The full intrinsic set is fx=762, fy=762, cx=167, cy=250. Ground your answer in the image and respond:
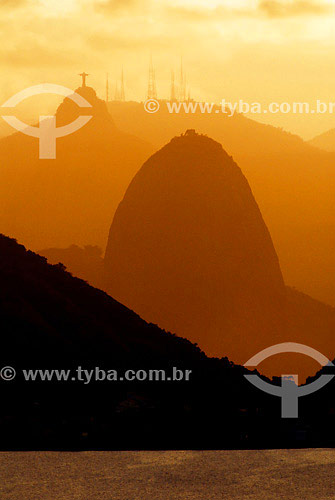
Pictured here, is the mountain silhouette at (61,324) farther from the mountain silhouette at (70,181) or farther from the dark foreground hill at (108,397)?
the mountain silhouette at (70,181)

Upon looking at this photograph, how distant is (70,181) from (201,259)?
55491 mm

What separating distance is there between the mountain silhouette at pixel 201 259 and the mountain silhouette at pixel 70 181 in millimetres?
30225

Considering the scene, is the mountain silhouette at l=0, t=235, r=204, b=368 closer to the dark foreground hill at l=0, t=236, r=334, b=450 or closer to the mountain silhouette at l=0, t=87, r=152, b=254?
the dark foreground hill at l=0, t=236, r=334, b=450

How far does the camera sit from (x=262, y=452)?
52.4ft

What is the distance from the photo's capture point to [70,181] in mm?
182000

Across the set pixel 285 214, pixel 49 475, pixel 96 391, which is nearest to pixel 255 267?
pixel 285 214

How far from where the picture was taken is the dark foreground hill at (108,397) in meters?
18.0

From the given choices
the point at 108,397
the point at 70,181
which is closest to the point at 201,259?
the point at 70,181

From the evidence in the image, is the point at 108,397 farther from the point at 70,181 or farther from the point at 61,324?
the point at 70,181

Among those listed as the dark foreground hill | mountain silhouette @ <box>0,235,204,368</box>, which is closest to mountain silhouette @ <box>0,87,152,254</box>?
mountain silhouette @ <box>0,235,204,368</box>

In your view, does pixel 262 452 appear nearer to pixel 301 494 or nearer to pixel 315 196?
pixel 301 494

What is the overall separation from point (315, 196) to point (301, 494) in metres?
183

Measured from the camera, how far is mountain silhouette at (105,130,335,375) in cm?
13288

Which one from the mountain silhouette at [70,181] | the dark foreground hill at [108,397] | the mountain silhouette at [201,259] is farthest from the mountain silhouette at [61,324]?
the mountain silhouette at [70,181]
